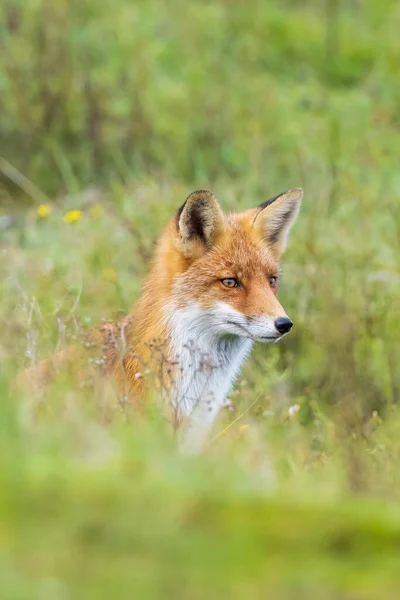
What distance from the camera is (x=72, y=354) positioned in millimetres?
4820

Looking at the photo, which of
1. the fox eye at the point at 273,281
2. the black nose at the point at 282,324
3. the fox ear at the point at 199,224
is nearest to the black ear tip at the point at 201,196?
the fox ear at the point at 199,224

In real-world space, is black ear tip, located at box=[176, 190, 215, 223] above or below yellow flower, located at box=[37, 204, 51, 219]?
below

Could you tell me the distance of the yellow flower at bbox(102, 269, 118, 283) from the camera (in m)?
7.80

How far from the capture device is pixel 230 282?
573cm

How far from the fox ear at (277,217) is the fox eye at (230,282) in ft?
1.60

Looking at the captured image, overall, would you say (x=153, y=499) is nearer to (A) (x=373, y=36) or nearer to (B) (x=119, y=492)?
(B) (x=119, y=492)

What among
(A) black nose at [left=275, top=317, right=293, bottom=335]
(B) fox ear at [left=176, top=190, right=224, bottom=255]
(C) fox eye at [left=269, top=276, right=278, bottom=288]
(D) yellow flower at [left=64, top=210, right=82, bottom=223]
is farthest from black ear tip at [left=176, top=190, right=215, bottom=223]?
(D) yellow flower at [left=64, top=210, right=82, bottom=223]

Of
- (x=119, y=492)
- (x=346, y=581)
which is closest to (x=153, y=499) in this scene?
(x=119, y=492)

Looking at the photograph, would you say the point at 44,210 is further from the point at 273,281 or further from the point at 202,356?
the point at 202,356

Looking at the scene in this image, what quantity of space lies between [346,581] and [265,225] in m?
3.87

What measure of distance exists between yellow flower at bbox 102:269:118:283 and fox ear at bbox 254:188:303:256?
72.2 inches

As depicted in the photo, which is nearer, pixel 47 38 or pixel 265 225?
pixel 265 225

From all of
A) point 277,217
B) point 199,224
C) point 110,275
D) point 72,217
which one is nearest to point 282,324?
point 199,224

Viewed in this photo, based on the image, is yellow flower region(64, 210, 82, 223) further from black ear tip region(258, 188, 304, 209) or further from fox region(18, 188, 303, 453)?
black ear tip region(258, 188, 304, 209)
